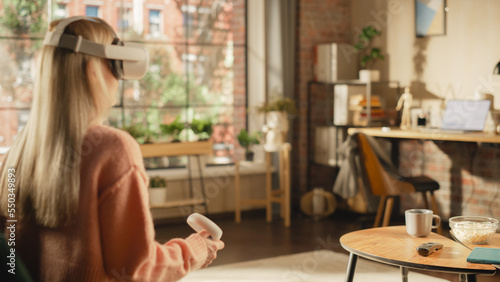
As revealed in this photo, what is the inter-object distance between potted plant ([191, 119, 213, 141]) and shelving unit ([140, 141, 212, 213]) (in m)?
0.13

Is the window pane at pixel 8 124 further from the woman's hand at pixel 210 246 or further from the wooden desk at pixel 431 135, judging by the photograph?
the woman's hand at pixel 210 246

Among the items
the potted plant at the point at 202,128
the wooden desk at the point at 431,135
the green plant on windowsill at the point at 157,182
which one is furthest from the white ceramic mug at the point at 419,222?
the potted plant at the point at 202,128

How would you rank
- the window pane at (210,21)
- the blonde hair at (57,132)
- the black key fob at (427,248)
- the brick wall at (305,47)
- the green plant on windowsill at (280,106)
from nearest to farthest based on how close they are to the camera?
the blonde hair at (57,132), the black key fob at (427,248), the green plant on windowsill at (280,106), the window pane at (210,21), the brick wall at (305,47)

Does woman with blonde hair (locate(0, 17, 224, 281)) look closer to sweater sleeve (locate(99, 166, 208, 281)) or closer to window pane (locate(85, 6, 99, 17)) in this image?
sweater sleeve (locate(99, 166, 208, 281))

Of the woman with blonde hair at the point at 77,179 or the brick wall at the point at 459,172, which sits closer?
the woman with blonde hair at the point at 77,179

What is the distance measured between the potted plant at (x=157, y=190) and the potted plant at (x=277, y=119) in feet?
3.28

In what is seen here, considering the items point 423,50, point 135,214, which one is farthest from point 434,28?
point 135,214

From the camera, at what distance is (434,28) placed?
5512mm

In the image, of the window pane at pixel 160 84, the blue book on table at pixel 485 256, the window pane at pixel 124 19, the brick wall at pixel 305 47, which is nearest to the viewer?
the blue book on table at pixel 485 256

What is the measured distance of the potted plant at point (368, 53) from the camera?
18.7 feet

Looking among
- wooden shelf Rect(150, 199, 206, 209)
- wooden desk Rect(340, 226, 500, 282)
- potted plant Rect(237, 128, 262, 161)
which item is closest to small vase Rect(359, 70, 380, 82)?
potted plant Rect(237, 128, 262, 161)

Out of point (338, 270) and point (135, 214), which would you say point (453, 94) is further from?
A: point (135, 214)

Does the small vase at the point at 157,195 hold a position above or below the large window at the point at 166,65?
below

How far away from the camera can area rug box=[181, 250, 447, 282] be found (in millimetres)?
3889
